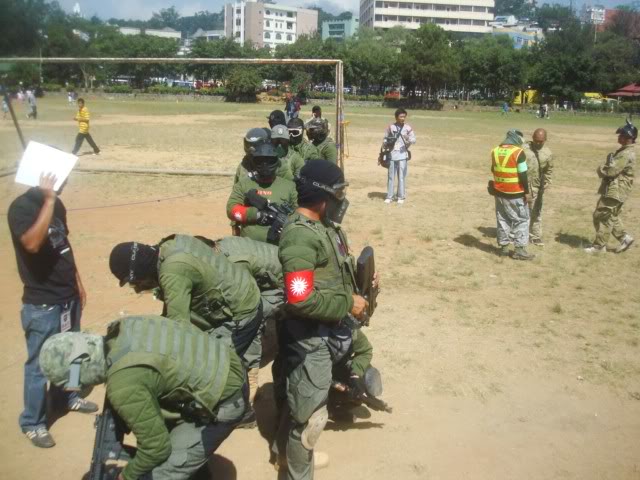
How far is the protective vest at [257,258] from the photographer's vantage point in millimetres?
4664

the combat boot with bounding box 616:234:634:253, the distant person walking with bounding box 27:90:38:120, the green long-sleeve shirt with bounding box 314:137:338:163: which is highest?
the distant person walking with bounding box 27:90:38:120

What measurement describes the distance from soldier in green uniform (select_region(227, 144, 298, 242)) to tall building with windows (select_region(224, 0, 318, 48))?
127912 mm

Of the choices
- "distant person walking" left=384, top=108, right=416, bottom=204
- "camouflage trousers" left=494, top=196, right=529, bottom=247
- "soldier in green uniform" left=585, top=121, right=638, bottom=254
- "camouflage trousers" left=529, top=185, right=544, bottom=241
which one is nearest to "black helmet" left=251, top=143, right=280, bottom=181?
"camouflage trousers" left=494, top=196, right=529, bottom=247

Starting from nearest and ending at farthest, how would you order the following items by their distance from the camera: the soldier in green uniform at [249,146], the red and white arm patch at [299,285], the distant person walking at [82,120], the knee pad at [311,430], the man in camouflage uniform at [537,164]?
1. the red and white arm patch at [299,285]
2. the knee pad at [311,430]
3. the soldier in green uniform at [249,146]
4. the man in camouflage uniform at [537,164]
5. the distant person walking at [82,120]

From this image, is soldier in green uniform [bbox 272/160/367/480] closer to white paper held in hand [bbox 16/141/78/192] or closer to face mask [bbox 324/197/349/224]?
face mask [bbox 324/197/349/224]

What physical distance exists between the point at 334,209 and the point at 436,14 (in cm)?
14712

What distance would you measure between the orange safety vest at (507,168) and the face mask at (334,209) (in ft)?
18.5

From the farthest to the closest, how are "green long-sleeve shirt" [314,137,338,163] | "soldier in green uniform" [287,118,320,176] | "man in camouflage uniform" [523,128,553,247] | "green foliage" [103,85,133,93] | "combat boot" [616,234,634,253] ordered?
"green foliage" [103,85,133,93]
"combat boot" [616,234,634,253]
"man in camouflage uniform" [523,128,553,247]
"green long-sleeve shirt" [314,137,338,163]
"soldier in green uniform" [287,118,320,176]

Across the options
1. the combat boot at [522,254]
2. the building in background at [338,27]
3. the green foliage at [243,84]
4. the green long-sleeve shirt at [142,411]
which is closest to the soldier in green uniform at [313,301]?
the green long-sleeve shirt at [142,411]

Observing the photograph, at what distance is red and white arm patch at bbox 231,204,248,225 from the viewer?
18.2ft

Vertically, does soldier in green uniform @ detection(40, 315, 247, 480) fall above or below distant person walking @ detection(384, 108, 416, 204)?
below

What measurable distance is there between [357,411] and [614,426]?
6.69 feet

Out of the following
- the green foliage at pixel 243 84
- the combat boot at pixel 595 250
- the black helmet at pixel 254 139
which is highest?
the green foliage at pixel 243 84

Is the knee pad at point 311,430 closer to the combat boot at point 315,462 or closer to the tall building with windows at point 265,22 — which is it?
the combat boot at point 315,462
